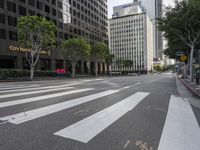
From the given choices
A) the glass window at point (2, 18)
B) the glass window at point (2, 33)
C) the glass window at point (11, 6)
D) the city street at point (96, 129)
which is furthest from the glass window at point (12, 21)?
the city street at point (96, 129)

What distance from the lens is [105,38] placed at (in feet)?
293

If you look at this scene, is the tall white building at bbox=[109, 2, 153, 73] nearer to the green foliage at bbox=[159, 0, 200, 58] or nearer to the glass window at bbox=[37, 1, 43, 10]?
the glass window at bbox=[37, 1, 43, 10]

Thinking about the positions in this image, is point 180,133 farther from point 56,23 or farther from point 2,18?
point 56,23

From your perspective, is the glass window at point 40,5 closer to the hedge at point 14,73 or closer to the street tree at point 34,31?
the hedge at point 14,73

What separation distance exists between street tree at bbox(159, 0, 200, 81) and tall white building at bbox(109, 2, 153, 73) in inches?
4464

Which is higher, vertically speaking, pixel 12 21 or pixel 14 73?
pixel 12 21

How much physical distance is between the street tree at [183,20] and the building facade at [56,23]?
99.5 ft

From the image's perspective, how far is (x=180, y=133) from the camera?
16.6 ft

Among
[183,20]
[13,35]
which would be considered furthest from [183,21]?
[13,35]

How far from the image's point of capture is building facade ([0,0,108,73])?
4296 cm

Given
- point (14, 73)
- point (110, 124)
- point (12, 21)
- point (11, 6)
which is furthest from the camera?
point (11, 6)

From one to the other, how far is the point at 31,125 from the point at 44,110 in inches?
69.7

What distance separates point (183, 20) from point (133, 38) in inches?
4856

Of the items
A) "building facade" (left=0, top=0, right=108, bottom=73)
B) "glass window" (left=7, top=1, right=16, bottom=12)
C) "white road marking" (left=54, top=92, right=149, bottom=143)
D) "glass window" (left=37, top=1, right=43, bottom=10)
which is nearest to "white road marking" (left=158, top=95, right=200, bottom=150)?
"white road marking" (left=54, top=92, right=149, bottom=143)
